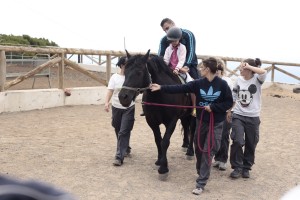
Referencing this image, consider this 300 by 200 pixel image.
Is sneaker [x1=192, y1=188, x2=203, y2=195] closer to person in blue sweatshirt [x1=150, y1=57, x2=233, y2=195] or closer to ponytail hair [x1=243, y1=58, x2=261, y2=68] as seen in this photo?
person in blue sweatshirt [x1=150, y1=57, x2=233, y2=195]

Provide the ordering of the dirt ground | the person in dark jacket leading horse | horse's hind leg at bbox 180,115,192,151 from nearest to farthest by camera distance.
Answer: the dirt ground < the person in dark jacket leading horse < horse's hind leg at bbox 180,115,192,151

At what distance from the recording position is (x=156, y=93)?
A: 18.2ft

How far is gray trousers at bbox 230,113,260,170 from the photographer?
18.2 ft

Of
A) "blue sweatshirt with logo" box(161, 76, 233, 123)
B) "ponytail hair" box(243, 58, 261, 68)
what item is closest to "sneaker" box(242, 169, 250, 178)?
"blue sweatshirt with logo" box(161, 76, 233, 123)

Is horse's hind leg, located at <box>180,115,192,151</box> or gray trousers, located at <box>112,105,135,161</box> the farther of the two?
horse's hind leg, located at <box>180,115,192,151</box>

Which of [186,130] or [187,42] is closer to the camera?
[187,42]

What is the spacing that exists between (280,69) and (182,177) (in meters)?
15.6

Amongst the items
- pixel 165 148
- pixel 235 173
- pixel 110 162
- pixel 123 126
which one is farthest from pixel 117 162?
pixel 235 173

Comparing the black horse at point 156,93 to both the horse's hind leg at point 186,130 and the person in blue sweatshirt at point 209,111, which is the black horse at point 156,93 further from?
the horse's hind leg at point 186,130

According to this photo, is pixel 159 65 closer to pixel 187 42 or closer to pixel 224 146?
pixel 187 42

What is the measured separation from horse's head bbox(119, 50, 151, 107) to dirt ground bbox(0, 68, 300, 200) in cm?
→ 110

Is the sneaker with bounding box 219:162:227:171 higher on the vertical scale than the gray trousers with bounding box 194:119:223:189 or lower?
lower

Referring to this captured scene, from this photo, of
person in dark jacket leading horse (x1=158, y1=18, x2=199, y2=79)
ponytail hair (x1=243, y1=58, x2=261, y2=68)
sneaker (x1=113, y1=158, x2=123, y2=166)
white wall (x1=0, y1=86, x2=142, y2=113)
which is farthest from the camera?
white wall (x1=0, y1=86, x2=142, y2=113)

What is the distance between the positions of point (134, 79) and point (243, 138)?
1679 mm
